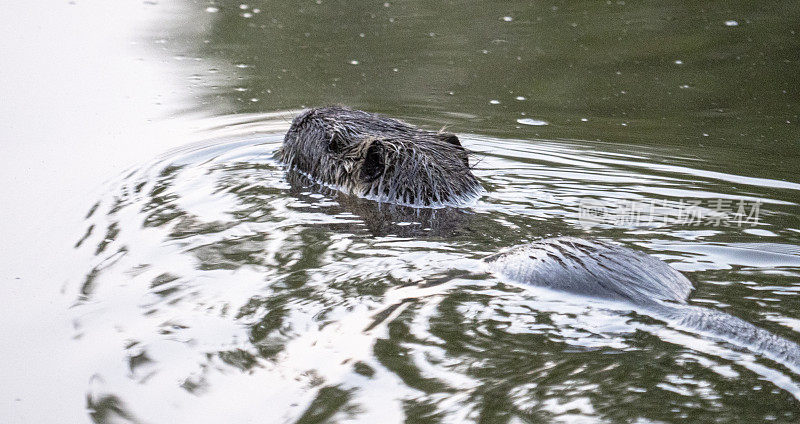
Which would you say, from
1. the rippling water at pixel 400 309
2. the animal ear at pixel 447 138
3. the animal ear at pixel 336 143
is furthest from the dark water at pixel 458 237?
the animal ear at pixel 447 138

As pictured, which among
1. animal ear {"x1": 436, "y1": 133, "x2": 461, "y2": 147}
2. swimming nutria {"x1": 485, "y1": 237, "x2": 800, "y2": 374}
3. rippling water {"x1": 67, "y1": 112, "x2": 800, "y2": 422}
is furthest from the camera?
animal ear {"x1": 436, "y1": 133, "x2": 461, "y2": 147}

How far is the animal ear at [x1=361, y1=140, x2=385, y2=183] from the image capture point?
513 cm

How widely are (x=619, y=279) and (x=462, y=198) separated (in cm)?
162

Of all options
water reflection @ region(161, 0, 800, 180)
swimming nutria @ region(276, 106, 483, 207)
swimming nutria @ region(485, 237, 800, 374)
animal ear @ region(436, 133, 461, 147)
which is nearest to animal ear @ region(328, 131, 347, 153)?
swimming nutria @ region(276, 106, 483, 207)

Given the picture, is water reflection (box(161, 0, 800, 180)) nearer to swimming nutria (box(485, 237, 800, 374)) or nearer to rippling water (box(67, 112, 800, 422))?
rippling water (box(67, 112, 800, 422))

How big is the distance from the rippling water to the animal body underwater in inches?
3.0

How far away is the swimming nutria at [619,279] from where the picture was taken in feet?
10.3

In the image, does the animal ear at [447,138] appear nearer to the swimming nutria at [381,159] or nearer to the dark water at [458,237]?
the swimming nutria at [381,159]

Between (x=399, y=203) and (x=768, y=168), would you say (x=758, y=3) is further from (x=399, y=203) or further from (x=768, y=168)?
(x=399, y=203)

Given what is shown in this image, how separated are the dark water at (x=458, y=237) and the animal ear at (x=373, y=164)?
0.56 ft

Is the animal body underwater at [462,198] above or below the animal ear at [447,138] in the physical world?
below

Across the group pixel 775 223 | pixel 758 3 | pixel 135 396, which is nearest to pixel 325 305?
pixel 135 396

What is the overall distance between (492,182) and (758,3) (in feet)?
19.3

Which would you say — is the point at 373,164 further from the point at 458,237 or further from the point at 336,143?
the point at 458,237
